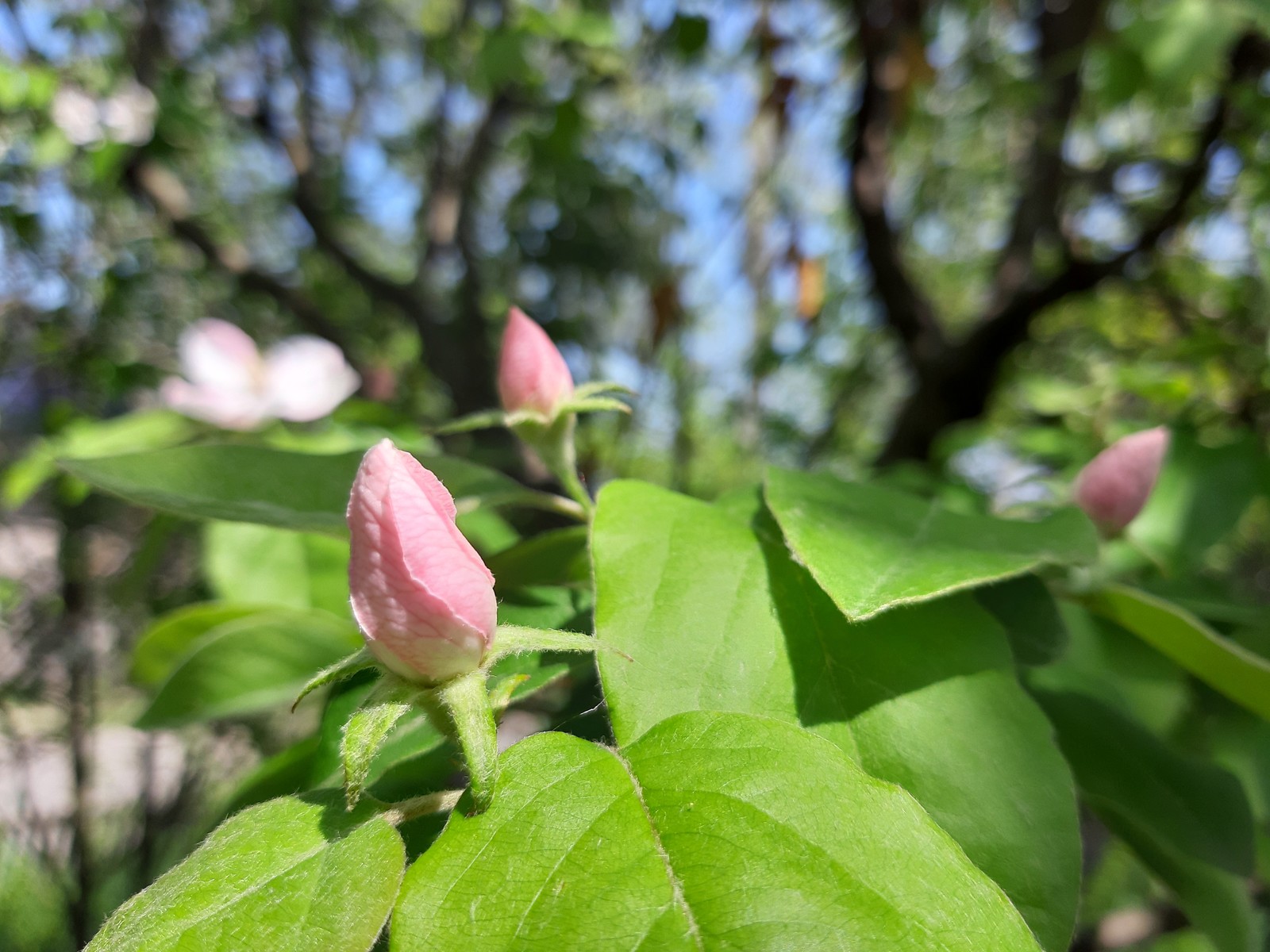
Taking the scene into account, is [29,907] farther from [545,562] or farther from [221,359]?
[545,562]

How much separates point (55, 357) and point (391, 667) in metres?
1.80

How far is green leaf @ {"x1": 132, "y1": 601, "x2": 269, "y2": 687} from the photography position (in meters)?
0.56

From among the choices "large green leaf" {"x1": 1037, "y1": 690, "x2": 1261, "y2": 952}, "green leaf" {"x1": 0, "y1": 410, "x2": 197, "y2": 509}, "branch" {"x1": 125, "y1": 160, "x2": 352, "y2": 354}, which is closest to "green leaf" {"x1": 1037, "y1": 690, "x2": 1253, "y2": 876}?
"large green leaf" {"x1": 1037, "y1": 690, "x2": 1261, "y2": 952}

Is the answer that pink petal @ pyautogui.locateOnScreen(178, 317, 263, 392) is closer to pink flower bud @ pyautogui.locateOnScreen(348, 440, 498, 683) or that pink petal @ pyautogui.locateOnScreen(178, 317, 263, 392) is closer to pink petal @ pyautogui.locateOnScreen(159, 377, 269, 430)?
pink petal @ pyautogui.locateOnScreen(159, 377, 269, 430)

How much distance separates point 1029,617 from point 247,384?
1008 millimetres

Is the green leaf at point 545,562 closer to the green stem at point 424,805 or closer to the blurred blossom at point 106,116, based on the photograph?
the green stem at point 424,805

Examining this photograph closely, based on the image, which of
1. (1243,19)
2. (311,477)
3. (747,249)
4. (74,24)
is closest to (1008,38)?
(747,249)

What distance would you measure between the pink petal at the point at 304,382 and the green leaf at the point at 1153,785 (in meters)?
0.93

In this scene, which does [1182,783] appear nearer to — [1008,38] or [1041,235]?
[1041,235]

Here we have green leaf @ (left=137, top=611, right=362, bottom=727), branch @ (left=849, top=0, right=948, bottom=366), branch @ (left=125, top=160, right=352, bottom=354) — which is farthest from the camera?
branch @ (left=125, top=160, right=352, bottom=354)

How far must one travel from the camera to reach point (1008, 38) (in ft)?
6.09

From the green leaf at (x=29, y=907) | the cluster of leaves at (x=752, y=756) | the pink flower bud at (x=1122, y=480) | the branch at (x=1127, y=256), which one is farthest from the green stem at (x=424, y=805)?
the green leaf at (x=29, y=907)

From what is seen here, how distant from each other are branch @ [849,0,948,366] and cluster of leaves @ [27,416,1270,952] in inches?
38.4

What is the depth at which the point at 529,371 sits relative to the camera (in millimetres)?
406
